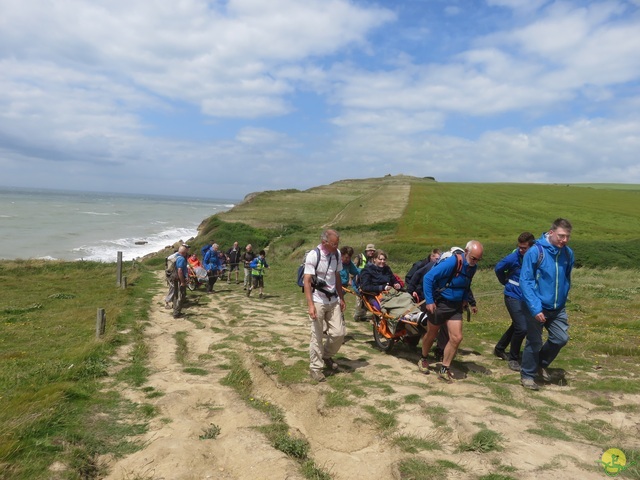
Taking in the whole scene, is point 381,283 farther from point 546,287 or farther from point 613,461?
point 613,461

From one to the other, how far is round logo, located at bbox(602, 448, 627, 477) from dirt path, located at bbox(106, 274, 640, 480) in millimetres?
110

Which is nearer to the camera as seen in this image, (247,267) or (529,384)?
(529,384)

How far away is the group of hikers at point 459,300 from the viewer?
5812 millimetres

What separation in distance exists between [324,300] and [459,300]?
1.98 m

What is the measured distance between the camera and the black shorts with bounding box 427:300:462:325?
624cm

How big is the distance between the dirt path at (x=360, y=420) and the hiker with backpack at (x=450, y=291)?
657 mm

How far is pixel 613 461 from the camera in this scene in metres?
3.82

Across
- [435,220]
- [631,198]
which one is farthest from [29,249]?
[631,198]

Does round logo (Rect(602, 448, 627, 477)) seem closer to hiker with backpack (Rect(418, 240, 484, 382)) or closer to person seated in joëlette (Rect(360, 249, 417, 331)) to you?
hiker with backpack (Rect(418, 240, 484, 382))

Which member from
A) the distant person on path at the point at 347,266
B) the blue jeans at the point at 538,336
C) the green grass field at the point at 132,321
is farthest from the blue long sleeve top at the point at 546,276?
the distant person on path at the point at 347,266

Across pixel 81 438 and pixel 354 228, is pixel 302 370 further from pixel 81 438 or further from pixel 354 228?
pixel 354 228

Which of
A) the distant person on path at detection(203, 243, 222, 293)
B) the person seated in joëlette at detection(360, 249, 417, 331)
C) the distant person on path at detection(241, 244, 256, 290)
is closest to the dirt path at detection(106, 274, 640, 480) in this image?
the person seated in joëlette at detection(360, 249, 417, 331)

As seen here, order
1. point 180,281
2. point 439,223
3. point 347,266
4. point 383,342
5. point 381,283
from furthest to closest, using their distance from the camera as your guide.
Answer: point 439,223 → point 180,281 → point 347,266 → point 381,283 → point 383,342

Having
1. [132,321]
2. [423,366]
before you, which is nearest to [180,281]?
[132,321]
